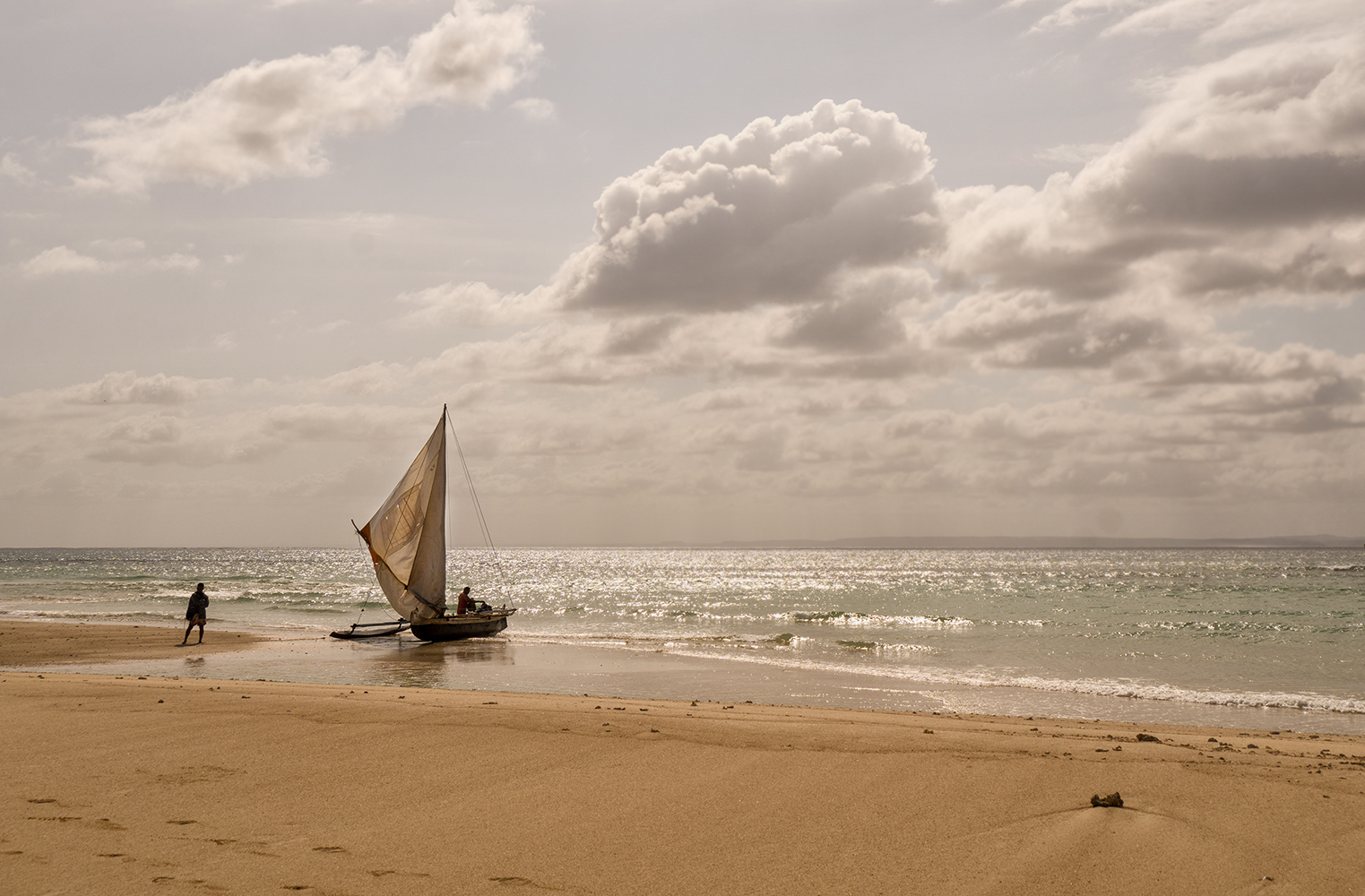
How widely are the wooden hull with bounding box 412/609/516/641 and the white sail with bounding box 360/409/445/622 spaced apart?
0.40 metres

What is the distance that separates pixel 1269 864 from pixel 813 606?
156ft

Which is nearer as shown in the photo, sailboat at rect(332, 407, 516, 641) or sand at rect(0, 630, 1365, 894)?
sand at rect(0, 630, 1365, 894)

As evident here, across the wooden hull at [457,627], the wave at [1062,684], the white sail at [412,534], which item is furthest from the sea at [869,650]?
the white sail at [412,534]

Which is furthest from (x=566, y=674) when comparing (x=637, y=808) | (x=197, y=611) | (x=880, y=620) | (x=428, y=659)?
(x=880, y=620)

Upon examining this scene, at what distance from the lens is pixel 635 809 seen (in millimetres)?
6883

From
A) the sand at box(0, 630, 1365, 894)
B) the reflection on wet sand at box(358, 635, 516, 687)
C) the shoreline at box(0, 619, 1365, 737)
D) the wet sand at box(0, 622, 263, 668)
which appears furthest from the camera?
the wet sand at box(0, 622, 263, 668)

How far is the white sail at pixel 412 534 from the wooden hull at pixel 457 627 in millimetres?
401

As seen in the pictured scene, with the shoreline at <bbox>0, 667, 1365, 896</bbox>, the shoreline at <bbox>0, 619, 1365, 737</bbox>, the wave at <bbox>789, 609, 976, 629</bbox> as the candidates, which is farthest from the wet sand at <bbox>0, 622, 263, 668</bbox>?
the wave at <bbox>789, 609, 976, 629</bbox>

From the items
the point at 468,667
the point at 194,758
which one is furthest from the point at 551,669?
the point at 194,758

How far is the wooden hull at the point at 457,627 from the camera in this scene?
1210 inches

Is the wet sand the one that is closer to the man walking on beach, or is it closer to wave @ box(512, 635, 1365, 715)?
the man walking on beach

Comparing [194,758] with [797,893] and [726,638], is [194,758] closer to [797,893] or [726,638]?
[797,893]

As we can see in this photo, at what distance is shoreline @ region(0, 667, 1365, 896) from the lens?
550 cm

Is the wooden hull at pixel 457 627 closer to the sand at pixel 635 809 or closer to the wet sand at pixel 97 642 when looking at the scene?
the wet sand at pixel 97 642
